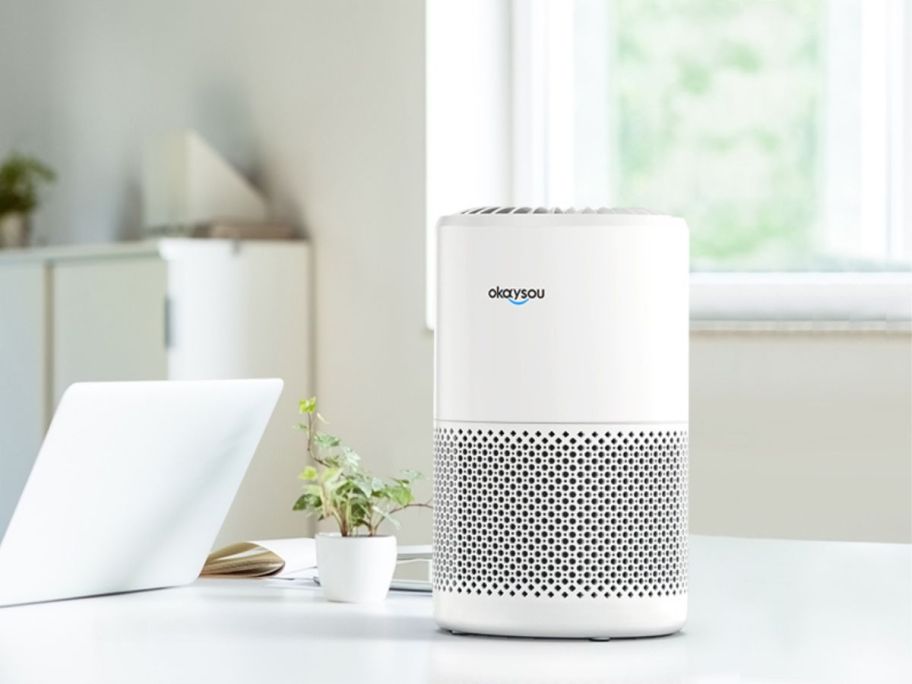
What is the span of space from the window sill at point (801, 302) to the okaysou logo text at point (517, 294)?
1952 mm

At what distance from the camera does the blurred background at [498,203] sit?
2887 mm

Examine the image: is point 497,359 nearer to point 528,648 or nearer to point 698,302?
point 528,648

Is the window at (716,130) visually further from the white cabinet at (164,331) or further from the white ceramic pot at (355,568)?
the white ceramic pot at (355,568)

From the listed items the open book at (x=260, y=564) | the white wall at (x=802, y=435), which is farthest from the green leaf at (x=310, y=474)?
the white wall at (x=802, y=435)

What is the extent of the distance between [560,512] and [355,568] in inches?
10.6

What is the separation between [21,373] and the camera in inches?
138

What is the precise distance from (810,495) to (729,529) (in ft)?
0.59

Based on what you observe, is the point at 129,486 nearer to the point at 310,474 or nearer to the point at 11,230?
the point at 310,474

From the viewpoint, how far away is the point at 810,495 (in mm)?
2830

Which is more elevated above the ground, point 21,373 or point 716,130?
point 716,130

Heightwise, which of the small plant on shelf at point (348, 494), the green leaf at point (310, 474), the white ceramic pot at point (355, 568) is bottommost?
the white ceramic pot at point (355, 568)

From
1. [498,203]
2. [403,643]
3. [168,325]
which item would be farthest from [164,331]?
[403,643]

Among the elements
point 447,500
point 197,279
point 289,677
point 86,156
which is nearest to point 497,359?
point 447,500

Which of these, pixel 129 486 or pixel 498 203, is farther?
pixel 498 203
